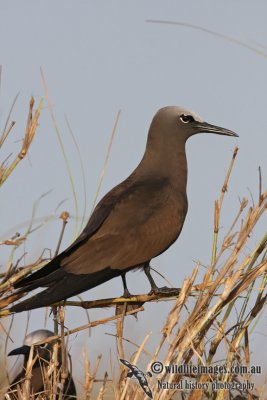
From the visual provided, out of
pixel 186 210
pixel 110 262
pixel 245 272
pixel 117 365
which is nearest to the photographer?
pixel 245 272

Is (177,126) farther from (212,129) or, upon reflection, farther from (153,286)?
(153,286)

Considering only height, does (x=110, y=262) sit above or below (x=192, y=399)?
above

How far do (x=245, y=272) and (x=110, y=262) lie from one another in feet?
3.54

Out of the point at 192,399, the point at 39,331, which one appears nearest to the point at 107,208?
the point at 192,399

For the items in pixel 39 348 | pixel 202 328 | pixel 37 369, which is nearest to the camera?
pixel 202 328

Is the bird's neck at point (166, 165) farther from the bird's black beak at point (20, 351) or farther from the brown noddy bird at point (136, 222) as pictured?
the bird's black beak at point (20, 351)

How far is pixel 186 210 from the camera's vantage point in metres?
4.94

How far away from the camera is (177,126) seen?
5.42m

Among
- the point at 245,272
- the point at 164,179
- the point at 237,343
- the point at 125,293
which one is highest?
the point at 164,179

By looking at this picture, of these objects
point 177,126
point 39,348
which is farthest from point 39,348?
point 177,126

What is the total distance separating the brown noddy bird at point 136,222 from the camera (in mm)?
4117

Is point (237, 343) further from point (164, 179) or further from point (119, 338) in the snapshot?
point (164, 179)

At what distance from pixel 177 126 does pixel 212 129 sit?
0.72 ft

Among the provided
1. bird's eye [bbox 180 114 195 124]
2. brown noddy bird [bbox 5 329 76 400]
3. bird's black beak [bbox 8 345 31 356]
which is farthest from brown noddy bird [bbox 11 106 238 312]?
bird's black beak [bbox 8 345 31 356]
